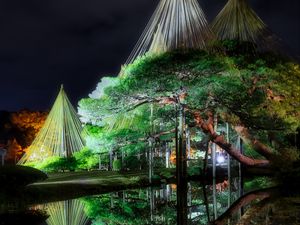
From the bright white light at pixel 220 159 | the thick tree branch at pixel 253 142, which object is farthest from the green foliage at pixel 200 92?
the bright white light at pixel 220 159

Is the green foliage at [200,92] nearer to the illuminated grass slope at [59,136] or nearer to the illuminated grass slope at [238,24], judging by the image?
the illuminated grass slope at [238,24]

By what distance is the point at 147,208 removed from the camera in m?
15.3

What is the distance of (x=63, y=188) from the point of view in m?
17.4

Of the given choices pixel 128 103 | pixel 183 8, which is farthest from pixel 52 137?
pixel 183 8

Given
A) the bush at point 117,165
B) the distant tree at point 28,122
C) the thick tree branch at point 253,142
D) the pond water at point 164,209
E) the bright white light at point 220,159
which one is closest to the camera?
the pond water at point 164,209

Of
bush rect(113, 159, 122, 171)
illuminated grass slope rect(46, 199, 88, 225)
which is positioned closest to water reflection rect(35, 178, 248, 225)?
illuminated grass slope rect(46, 199, 88, 225)

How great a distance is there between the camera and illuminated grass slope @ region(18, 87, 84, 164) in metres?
30.3

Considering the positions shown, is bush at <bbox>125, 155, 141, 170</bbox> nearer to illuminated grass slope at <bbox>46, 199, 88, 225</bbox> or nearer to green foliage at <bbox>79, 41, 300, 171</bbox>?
green foliage at <bbox>79, 41, 300, 171</bbox>

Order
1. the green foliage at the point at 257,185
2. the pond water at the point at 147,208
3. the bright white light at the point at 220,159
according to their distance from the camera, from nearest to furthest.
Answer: the pond water at the point at 147,208
the green foliage at the point at 257,185
the bright white light at the point at 220,159

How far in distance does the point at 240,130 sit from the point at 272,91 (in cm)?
375

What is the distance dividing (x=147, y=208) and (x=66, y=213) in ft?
9.87

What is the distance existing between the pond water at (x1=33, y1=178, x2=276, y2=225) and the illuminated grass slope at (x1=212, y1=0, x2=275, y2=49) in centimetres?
784

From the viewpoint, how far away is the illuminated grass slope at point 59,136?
30.3m

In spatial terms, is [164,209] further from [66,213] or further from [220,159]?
[220,159]
